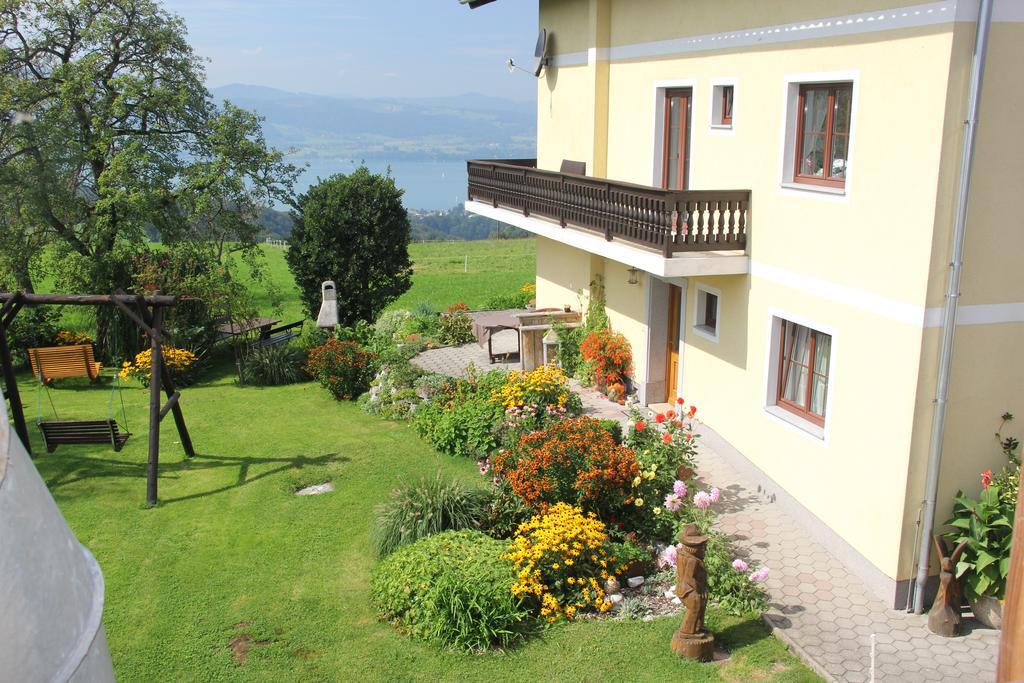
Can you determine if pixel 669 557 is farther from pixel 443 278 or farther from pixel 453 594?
pixel 443 278

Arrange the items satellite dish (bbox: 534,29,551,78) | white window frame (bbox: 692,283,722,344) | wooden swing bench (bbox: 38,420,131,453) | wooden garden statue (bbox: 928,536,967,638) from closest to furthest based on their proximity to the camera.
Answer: wooden garden statue (bbox: 928,536,967,638) < white window frame (bbox: 692,283,722,344) < wooden swing bench (bbox: 38,420,131,453) < satellite dish (bbox: 534,29,551,78)

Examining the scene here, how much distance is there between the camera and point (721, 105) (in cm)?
1335

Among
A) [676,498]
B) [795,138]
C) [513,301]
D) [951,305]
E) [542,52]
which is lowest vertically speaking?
Answer: [513,301]

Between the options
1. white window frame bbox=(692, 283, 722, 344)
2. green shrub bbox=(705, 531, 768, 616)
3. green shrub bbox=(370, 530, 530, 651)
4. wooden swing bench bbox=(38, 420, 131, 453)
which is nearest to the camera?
green shrub bbox=(370, 530, 530, 651)

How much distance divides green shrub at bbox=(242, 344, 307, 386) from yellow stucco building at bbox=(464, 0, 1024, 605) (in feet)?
→ 27.2

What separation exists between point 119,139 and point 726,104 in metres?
17.1

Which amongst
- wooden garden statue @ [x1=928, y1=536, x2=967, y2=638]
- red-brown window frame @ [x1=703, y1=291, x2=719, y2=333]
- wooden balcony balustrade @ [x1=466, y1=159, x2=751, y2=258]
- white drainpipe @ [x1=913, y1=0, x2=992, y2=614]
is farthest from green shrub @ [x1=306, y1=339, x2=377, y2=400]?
wooden garden statue @ [x1=928, y1=536, x2=967, y2=638]

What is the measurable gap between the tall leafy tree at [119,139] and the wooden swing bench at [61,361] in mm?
2259

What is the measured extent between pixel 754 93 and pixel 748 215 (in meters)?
1.69

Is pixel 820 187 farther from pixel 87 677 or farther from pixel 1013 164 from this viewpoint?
pixel 87 677

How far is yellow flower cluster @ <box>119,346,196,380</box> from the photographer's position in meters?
20.7

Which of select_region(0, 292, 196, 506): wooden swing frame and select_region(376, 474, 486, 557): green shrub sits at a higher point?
select_region(0, 292, 196, 506): wooden swing frame

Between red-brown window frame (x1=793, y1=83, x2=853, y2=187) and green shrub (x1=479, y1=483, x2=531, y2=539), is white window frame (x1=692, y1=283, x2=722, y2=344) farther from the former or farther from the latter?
green shrub (x1=479, y1=483, x2=531, y2=539)

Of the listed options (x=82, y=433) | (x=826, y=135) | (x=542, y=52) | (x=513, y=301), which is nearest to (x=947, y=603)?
(x=826, y=135)
